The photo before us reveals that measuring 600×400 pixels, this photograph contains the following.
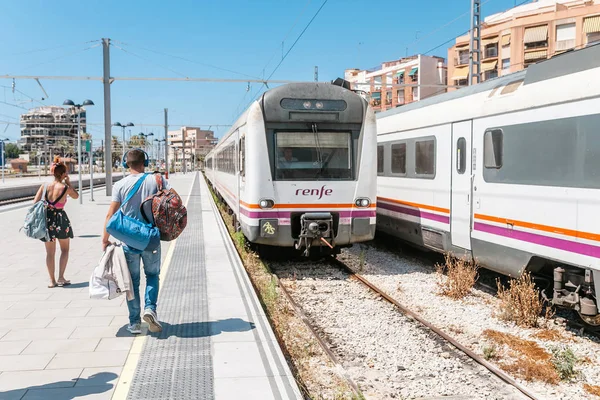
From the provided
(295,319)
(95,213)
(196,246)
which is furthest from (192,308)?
(95,213)

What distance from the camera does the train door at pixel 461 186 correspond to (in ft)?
28.5

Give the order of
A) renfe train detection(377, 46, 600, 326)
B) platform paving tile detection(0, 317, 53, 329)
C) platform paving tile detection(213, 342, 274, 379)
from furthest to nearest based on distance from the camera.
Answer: renfe train detection(377, 46, 600, 326) → platform paving tile detection(0, 317, 53, 329) → platform paving tile detection(213, 342, 274, 379)

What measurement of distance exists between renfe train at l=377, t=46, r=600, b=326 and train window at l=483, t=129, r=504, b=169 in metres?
0.01

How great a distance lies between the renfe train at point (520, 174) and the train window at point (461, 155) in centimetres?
2

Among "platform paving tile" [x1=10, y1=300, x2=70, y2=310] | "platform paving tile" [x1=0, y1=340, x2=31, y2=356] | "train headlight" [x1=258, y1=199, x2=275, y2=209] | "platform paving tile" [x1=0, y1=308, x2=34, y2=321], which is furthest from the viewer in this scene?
"train headlight" [x1=258, y1=199, x2=275, y2=209]

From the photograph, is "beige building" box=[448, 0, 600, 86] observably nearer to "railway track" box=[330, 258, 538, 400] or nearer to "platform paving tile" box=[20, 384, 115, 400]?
"railway track" box=[330, 258, 538, 400]

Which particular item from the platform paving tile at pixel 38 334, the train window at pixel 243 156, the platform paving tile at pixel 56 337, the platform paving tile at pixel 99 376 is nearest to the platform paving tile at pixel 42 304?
the platform paving tile at pixel 56 337

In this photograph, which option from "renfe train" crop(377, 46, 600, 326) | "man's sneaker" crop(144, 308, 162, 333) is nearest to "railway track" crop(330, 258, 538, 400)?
"renfe train" crop(377, 46, 600, 326)

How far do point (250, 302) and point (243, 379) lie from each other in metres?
2.58

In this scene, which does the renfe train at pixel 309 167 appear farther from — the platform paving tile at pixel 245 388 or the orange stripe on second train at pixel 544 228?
the platform paving tile at pixel 245 388

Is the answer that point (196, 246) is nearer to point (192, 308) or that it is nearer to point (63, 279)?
point (63, 279)

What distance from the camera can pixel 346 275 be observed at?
33.5 ft

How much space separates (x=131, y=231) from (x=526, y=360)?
4070mm

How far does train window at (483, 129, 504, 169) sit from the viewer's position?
7.85 metres
